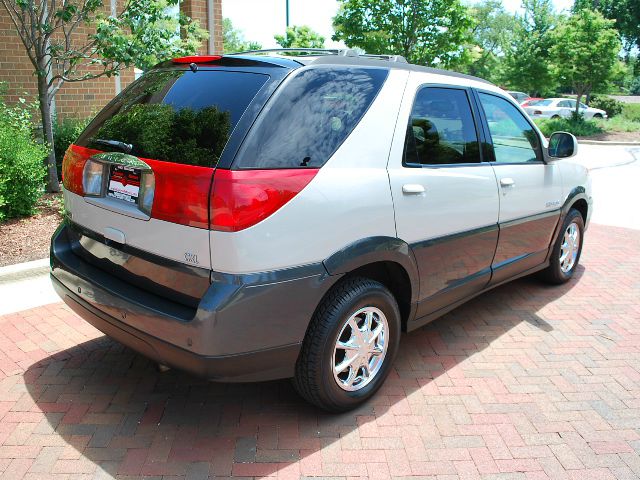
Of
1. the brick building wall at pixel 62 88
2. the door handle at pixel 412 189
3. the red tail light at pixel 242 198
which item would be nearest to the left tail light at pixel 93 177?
the red tail light at pixel 242 198

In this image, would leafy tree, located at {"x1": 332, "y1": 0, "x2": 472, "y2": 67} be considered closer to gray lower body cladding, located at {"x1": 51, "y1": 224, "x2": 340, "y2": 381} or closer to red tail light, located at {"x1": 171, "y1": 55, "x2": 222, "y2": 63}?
red tail light, located at {"x1": 171, "y1": 55, "x2": 222, "y2": 63}

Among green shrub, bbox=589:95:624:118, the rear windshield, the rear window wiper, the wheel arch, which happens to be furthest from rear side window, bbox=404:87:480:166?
green shrub, bbox=589:95:624:118

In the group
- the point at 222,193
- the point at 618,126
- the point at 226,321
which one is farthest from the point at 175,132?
the point at 618,126

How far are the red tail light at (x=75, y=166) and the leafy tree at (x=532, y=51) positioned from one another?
32.9m

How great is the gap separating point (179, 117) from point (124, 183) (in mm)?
428

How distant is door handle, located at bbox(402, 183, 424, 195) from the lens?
124 inches

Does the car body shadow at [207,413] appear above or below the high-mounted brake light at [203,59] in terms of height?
below

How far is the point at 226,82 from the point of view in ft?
9.29

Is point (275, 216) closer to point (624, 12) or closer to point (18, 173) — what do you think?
point (18, 173)

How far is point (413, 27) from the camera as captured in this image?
1559 centimetres

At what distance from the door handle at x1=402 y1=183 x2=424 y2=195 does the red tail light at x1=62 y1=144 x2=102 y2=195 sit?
166cm

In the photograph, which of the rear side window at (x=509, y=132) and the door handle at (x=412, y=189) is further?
the rear side window at (x=509, y=132)

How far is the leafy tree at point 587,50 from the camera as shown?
22.6 metres

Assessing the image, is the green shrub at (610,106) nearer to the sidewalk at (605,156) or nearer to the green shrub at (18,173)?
the sidewalk at (605,156)
